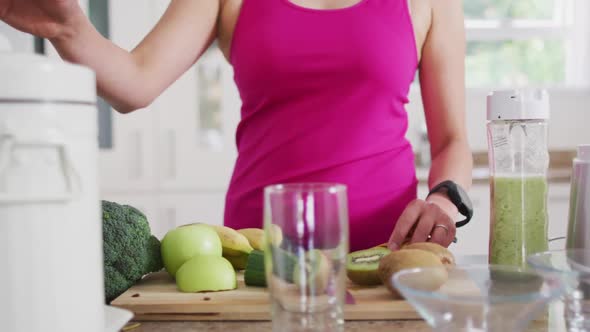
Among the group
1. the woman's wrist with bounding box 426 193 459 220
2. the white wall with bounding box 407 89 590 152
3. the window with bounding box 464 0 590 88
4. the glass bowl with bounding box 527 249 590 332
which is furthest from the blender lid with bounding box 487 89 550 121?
the window with bounding box 464 0 590 88

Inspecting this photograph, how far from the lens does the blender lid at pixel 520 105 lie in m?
0.77

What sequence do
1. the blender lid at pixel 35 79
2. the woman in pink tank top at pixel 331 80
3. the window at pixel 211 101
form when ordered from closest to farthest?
the blender lid at pixel 35 79 < the woman in pink tank top at pixel 331 80 < the window at pixel 211 101

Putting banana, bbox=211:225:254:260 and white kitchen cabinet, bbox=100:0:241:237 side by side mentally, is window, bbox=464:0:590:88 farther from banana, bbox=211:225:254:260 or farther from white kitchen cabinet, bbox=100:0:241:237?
banana, bbox=211:225:254:260

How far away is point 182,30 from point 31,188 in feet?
2.64

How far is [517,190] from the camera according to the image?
0.83m

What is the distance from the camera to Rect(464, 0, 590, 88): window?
10.5ft

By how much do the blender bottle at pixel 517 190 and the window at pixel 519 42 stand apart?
245cm

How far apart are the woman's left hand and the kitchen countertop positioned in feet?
0.75

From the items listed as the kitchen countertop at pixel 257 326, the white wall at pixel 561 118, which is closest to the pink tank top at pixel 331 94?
the kitchen countertop at pixel 257 326

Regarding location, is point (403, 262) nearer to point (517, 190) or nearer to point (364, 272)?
point (364, 272)

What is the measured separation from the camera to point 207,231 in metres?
0.90

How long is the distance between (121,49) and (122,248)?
0.45m

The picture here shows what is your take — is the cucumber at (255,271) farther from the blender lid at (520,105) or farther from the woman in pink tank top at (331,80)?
the woman in pink tank top at (331,80)

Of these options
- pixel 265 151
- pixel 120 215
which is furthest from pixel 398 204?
pixel 120 215
